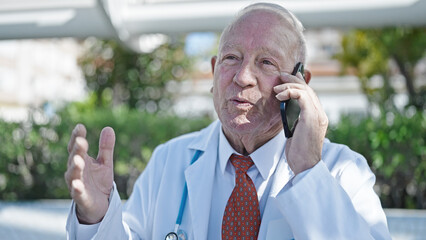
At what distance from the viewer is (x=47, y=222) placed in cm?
524

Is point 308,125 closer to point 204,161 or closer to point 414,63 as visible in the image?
point 204,161

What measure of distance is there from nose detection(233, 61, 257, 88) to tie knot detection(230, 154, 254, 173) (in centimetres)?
36

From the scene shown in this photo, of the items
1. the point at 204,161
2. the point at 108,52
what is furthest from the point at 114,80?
the point at 204,161

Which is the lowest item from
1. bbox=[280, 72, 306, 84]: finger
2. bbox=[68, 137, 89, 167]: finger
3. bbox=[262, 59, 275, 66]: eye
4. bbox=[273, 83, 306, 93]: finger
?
bbox=[68, 137, 89, 167]: finger

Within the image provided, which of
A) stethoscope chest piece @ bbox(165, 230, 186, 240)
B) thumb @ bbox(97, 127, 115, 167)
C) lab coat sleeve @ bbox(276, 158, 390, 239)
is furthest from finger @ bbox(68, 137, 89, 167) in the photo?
lab coat sleeve @ bbox(276, 158, 390, 239)

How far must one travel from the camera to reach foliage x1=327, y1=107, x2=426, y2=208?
5223mm

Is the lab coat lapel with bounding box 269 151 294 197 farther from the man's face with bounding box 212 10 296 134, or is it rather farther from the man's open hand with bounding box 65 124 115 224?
the man's open hand with bounding box 65 124 115 224

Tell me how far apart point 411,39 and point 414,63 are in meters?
0.86

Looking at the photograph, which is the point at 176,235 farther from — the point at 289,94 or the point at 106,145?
the point at 289,94

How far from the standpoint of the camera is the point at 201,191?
1873 millimetres

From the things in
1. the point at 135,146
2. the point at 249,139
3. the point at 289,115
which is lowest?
the point at 135,146

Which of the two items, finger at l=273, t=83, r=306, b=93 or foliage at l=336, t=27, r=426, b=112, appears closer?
finger at l=273, t=83, r=306, b=93

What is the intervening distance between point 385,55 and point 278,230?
311 inches

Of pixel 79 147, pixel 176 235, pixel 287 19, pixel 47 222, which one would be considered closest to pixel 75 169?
pixel 79 147
